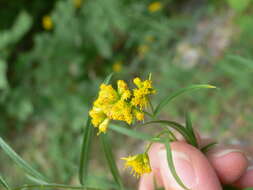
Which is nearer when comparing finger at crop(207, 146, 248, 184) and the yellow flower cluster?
the yellow flower cluster

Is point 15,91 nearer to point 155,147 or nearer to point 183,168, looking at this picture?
point 155,147

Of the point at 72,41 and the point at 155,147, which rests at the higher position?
the point at 72,41

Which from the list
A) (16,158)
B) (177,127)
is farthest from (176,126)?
(16,158)

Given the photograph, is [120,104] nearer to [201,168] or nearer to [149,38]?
[201,168]

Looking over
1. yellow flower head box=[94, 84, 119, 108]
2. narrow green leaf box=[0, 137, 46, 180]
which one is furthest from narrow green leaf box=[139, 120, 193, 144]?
narrow green leaf box=[0, 137, 46, 180]

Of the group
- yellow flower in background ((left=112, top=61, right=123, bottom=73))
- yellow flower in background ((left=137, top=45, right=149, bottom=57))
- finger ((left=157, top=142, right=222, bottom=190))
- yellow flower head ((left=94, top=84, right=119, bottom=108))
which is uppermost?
yellow flower in background ((left=137, top=45, right=149, bottom=57))

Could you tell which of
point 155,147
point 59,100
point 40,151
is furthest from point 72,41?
point 155,147

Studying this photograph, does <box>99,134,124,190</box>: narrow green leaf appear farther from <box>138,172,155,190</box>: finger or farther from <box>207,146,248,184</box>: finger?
<box>207,146,248,184</box>: finger
